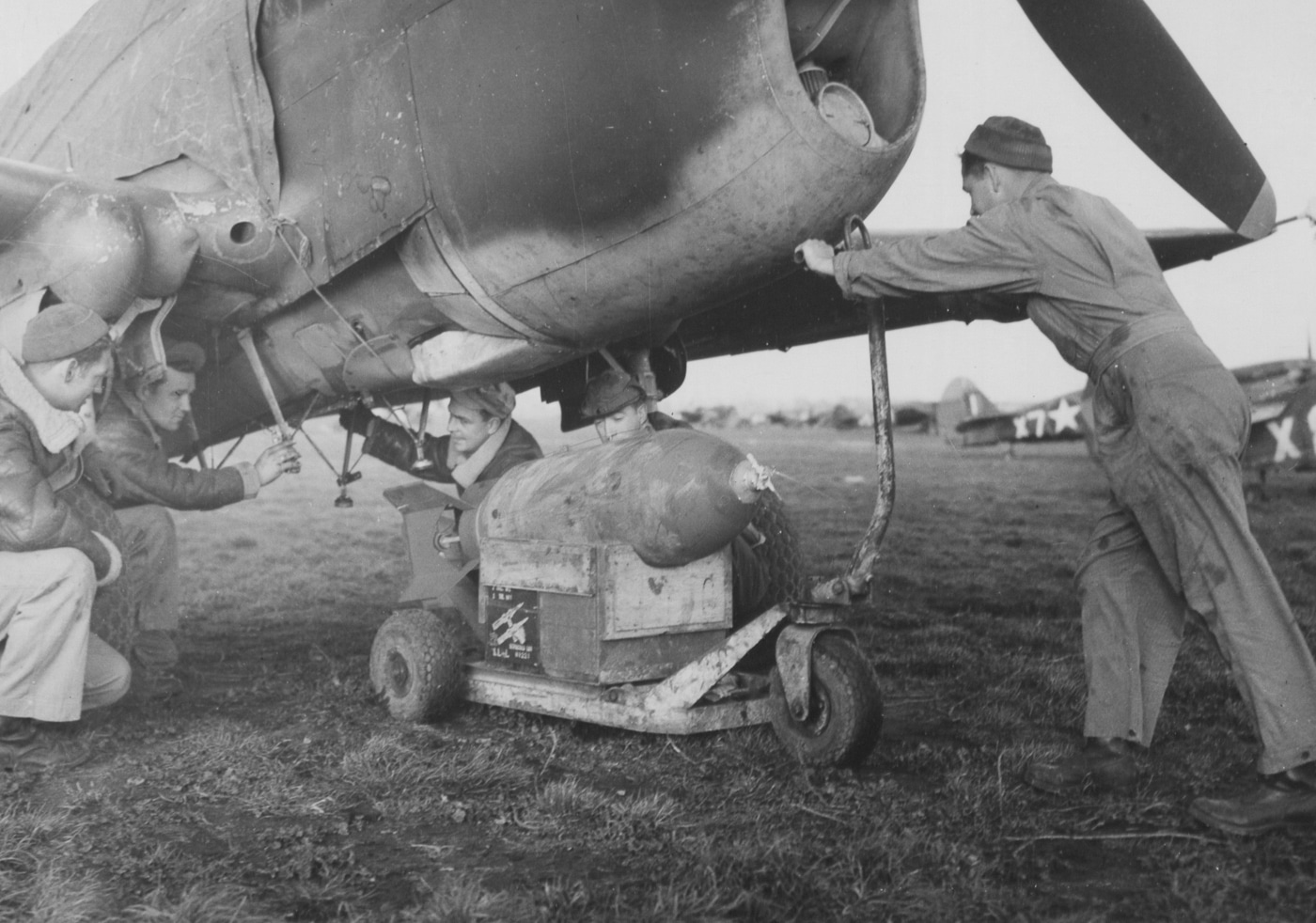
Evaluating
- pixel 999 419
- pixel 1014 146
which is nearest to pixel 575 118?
pixel 1014 146

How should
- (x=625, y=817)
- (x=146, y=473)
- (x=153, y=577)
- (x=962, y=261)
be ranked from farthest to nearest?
(x=153, y=577)
(x=146, y=473)
(x=962, y=261)
(x=625, y=817)

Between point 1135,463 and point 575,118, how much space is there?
1.87 metres

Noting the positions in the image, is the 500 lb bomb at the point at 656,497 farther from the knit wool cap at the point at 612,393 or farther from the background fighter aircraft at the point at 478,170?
the knit wool cap at the point at 612,393

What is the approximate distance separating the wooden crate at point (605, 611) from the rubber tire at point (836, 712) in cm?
43

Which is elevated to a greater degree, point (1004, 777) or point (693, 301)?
point (693, 301)

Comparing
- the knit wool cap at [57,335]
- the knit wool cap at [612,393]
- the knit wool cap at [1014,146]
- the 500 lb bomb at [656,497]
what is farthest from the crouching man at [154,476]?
the knit wool cap at [1014,146]

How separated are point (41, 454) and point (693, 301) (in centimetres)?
236

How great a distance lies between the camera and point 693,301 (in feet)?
11.5

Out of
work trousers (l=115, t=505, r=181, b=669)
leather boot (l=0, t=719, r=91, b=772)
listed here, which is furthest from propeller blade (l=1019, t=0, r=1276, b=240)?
work trousers (l=115, t=505, r=181, b=669)

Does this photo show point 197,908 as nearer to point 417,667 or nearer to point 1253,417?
point 417,667

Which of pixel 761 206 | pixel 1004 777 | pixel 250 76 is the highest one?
pixel 250 76

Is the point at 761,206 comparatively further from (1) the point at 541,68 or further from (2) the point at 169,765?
(2) the point at 169,765

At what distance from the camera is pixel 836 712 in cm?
312

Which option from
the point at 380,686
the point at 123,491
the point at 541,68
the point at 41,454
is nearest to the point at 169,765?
the point at 380,686
